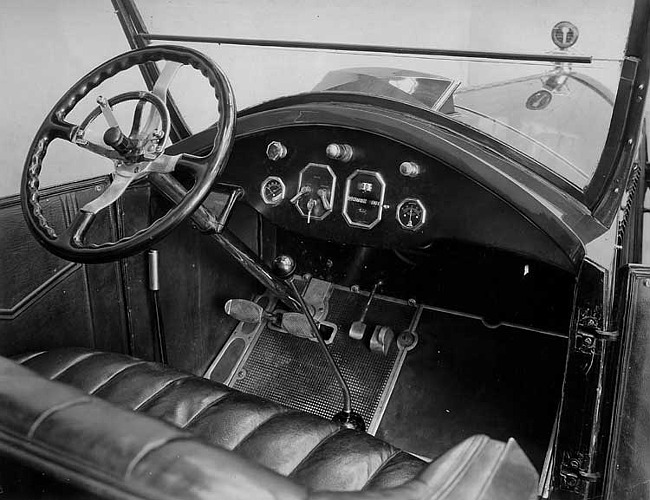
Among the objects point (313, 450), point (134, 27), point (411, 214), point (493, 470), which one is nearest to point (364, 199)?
point (411, 214)

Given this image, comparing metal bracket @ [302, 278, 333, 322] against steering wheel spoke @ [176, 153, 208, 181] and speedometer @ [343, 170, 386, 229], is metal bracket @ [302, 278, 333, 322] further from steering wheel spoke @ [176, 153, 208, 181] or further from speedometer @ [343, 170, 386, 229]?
steering wheel spoke @ [176, 153, 208, 181]

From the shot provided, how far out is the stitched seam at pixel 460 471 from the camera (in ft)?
2.63

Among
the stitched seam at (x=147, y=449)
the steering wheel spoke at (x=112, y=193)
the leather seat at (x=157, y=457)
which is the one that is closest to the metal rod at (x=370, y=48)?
the steering wheel spoke at (x=112, y=193)

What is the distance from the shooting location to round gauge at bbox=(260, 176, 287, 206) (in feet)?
6.60

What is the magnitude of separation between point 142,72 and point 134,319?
2.59 ft

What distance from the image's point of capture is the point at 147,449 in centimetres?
72

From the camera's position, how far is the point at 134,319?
2.31 m

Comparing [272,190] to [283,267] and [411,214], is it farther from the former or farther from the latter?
[411,214]

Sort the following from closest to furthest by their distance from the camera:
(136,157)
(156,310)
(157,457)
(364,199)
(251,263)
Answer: (157,457) → (136,157) → (364,199) → (251,263) → (156,310)

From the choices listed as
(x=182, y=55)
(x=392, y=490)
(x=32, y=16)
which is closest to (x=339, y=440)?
(x=392, y=490)

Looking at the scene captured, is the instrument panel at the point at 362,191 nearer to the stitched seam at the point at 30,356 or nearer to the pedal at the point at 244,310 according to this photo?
the pedal at the point at 244,310

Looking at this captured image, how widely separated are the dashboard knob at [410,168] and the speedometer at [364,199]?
0.28 feet

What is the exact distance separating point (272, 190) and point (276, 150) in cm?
13

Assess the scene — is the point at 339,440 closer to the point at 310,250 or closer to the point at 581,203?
the point at 581,203
